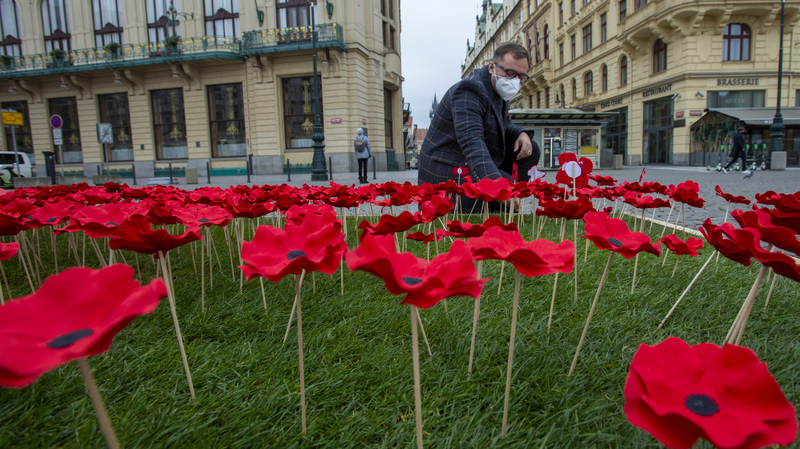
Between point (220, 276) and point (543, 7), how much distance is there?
34062 millimetres

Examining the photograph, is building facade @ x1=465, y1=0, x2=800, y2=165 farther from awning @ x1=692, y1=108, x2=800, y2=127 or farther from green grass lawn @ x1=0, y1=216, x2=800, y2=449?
green grass lawn @ x1=0, y1=216, x2=800, y2=449

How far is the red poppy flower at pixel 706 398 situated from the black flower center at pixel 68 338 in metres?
0.57

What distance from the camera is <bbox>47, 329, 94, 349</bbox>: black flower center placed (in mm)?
416

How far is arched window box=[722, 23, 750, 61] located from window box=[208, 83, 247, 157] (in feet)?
71.0

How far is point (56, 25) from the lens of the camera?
19547mm

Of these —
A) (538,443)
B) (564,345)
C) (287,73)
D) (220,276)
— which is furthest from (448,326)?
(287,73)

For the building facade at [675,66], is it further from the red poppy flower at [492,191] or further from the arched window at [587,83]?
the red poppy flower at [492,191]

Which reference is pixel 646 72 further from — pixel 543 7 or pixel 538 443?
pixel 538 443

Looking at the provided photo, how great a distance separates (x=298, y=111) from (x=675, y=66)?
1721cm

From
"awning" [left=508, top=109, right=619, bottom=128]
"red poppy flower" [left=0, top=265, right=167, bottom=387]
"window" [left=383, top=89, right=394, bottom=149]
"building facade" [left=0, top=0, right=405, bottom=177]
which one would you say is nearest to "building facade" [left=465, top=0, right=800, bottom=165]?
"awning" [left=508, top=109, right=619, bottom=128]

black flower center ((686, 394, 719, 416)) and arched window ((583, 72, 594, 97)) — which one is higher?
arched window ((583, 72, 594, 97))

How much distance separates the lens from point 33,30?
774 inches

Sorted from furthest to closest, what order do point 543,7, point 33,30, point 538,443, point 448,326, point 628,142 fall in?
1. point 543,7
2. point 628,142
3. point 33,30
4. point 448,326
5. point 538,443

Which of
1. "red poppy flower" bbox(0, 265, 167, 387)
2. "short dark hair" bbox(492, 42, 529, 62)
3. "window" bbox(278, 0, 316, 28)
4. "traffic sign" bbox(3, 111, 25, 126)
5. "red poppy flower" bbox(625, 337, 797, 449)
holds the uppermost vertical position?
"window" bbox(278, 0, 316, 28)
